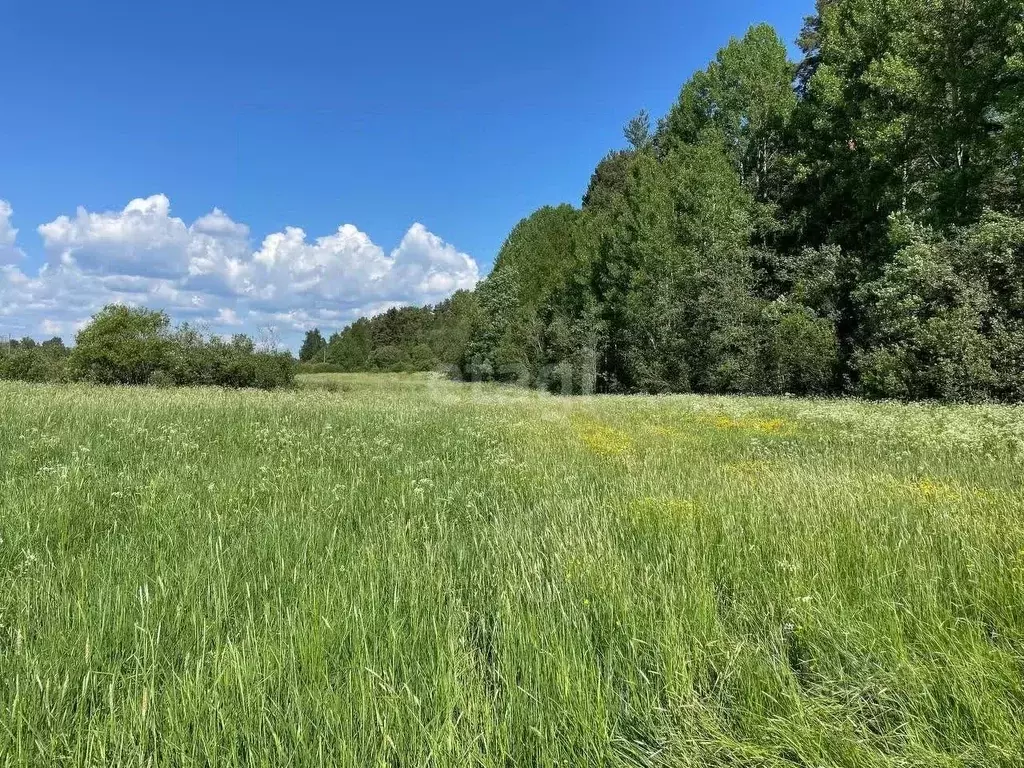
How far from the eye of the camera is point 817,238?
31.6m

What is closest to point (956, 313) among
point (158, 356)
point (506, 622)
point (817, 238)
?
point (817, 238)

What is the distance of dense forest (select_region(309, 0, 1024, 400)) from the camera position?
18.6m

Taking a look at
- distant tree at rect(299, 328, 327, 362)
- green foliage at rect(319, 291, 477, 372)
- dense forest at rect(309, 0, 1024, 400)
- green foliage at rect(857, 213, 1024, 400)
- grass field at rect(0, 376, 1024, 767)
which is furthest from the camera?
distant tree at rect(299, 328, 327, 362)

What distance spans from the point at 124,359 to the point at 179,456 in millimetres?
25649

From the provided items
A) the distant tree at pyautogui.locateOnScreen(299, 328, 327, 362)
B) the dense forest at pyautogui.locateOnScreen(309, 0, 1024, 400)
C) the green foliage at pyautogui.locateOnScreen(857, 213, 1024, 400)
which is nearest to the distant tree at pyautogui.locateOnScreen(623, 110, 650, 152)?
the dense forest at pyautogui.locateOnScreen(309, 0, 1024, 400)

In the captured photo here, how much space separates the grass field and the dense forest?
1745 cm

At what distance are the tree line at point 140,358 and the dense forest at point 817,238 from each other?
2023cm

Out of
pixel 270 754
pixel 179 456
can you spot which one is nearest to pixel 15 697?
pixel 270 754

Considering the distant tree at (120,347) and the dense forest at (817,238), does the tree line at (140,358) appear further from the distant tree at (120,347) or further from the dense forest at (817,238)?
the dense forest at (817,238)

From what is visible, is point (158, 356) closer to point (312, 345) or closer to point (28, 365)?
point (28, 365)

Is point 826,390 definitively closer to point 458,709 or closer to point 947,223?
point 947,223

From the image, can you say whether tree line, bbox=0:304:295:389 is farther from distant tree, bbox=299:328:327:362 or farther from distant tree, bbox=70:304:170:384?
distant tree, bbox=299:328:327:362

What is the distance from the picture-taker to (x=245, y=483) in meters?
5.34

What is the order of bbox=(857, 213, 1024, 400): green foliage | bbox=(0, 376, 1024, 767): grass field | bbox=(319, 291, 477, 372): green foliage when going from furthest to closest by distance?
bbox=(319, 291, 477, 372): green foliage
bbox=(857, 213, 1024, 400): green foliage
bbox=(0, 376, 1024, 767): grass field
